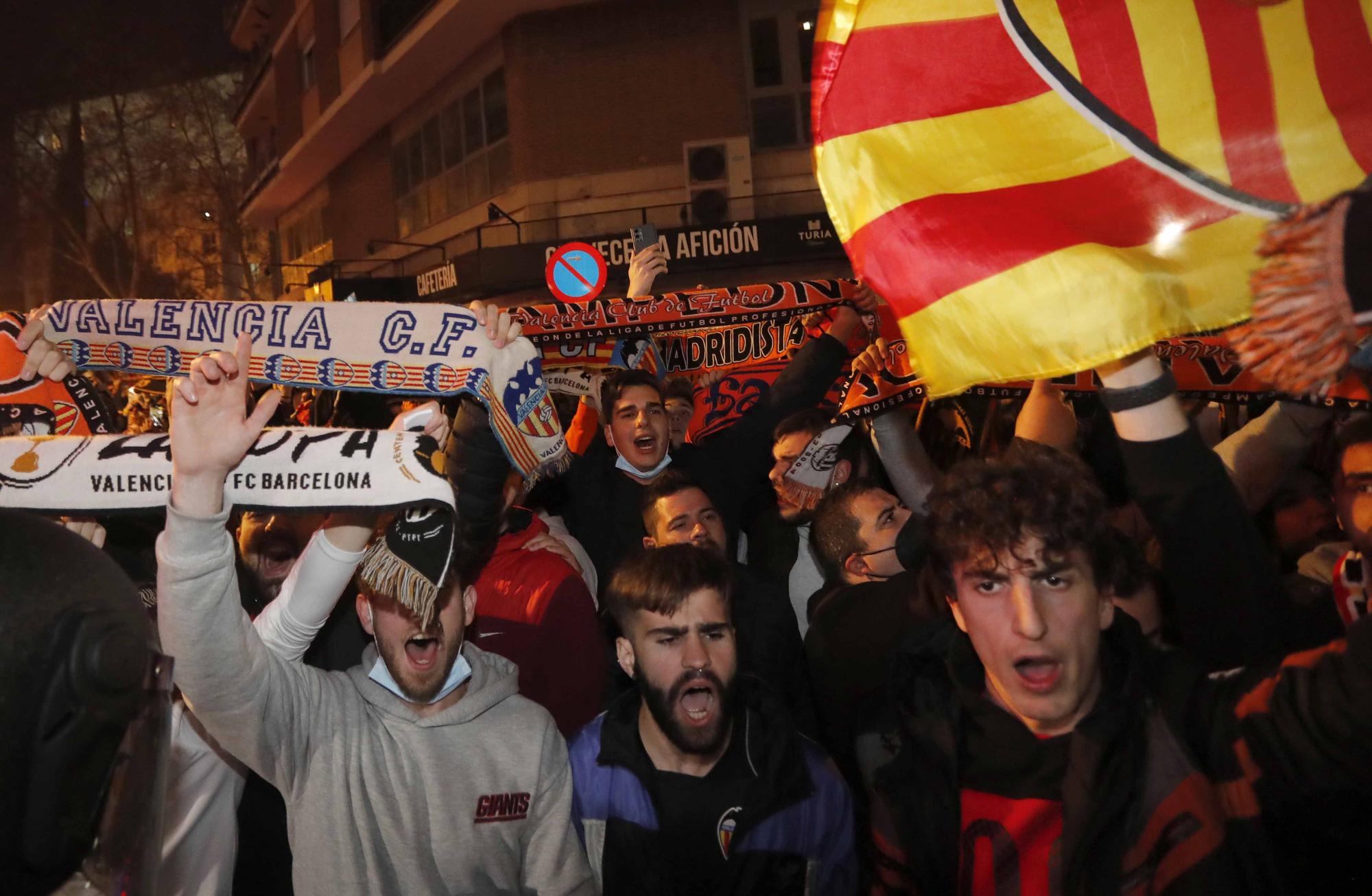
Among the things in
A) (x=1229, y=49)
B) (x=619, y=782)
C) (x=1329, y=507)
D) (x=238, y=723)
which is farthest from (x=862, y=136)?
(x=1329, y=507)

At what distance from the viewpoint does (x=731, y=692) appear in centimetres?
285

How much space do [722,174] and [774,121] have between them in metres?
1.52

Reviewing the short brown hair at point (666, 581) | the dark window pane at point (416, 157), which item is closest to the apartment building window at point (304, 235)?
the dark window pane at point (416, 157)

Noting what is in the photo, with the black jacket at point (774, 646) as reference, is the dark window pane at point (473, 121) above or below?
above

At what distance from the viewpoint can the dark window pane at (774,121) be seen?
742 inches

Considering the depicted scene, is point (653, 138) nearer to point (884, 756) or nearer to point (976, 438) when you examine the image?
point (976, 438)

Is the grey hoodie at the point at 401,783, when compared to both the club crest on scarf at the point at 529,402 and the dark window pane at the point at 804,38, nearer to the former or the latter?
the club crest on scarf at the point at 529,402

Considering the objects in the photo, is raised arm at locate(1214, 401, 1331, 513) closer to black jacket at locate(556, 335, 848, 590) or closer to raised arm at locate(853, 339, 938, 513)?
raised arm at locate(853, 339, 938, 513)

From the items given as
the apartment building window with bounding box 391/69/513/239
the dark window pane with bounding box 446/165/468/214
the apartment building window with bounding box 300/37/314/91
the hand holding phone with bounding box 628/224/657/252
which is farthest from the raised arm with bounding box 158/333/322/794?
the apartment building window with bounding box 300/37/314/91

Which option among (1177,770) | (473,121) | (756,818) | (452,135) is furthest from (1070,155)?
(452,135)

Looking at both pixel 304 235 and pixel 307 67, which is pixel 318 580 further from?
pixel 304 235

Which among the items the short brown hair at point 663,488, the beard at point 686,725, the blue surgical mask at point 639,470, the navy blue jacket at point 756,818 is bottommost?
the navy blue jacket at point 756,818

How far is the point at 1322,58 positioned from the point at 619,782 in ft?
7.32

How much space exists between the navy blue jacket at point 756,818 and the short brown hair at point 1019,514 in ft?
2.37
